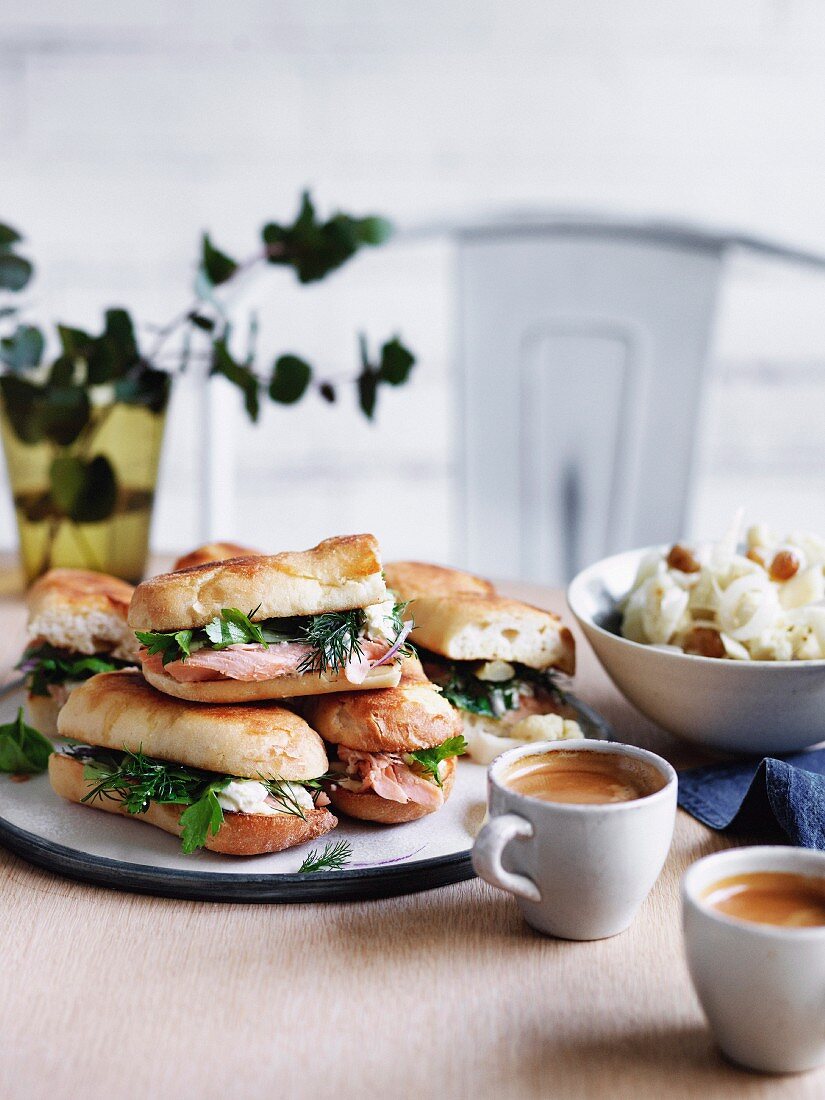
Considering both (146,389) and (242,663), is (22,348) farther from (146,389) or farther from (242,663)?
(242,663)

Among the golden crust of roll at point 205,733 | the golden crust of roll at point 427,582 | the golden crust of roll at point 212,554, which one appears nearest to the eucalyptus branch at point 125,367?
the golden crust of roll at point 212,554

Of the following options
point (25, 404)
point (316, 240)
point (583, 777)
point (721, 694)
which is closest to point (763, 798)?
point (721, 694)

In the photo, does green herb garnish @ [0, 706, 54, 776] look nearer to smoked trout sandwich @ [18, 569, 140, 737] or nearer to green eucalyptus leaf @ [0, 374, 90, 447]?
smoked trout sandwich @ [18, 569, 140, 737]

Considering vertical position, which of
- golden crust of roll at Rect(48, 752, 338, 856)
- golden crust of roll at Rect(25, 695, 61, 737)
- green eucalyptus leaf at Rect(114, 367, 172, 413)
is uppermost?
green eucalyptus leaf at Rect(114, 367, 172, 413)

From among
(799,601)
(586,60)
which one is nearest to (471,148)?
(586,60)

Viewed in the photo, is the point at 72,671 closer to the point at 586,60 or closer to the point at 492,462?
the point at 492,462

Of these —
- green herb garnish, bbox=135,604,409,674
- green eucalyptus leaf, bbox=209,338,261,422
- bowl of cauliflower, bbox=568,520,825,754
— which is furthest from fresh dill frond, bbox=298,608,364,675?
green eucalyptus leaf, bbox=209,338,261,422
